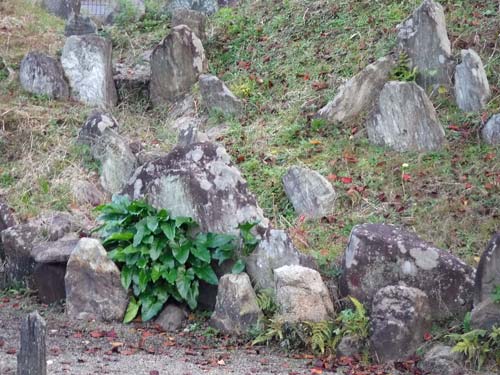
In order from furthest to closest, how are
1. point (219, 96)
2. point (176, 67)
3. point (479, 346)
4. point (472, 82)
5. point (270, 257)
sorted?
point (176, 67), point (219, 96), point (472, 82), point (270, 257), point (479, 346)

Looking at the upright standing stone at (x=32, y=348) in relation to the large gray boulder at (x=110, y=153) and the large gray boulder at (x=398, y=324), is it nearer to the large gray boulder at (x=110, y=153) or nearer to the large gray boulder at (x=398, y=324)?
the large gray boulder at (x=398, y=324)

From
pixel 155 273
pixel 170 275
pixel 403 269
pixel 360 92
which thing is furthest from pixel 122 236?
pixel 360 92

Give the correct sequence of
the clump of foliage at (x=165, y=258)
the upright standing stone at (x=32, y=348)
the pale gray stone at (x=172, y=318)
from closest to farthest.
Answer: the upright standing stone at (x=32, y=348)
the pale gray stone at (x=172, y=318)
the clump of foliage at (x=165, y=258)

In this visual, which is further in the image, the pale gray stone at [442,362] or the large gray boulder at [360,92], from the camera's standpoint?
the large gray boulder at [360,92]

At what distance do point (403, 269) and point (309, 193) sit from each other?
182 centimetres

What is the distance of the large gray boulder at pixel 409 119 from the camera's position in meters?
9.56

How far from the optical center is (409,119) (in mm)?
9617

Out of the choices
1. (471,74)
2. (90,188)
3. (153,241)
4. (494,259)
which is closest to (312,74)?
(471,74)

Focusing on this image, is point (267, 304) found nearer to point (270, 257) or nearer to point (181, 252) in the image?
point (270, 257)

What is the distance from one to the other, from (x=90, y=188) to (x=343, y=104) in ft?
9.95

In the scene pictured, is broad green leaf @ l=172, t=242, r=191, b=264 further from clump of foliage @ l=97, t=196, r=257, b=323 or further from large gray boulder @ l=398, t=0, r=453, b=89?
large gray boulder @ l=398, t=0, r=453, b=89

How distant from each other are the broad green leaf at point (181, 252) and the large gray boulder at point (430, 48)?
384 cm

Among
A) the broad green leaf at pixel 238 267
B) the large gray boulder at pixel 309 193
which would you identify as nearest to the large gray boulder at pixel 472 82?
the large gray boulder at pixel 309 193

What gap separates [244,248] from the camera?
8.34 m
